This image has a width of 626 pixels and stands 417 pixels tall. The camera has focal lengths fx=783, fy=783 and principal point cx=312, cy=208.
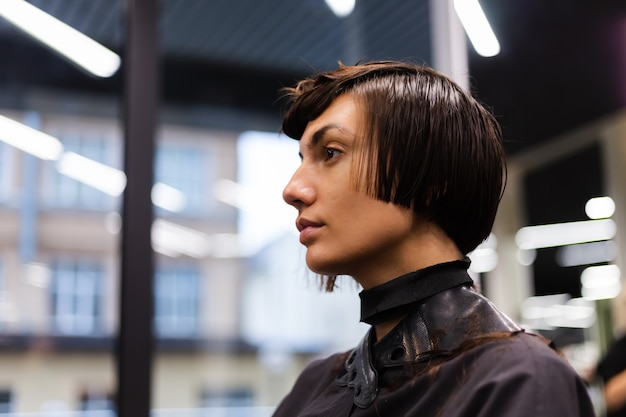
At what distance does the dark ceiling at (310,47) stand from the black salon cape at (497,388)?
1.64 meters

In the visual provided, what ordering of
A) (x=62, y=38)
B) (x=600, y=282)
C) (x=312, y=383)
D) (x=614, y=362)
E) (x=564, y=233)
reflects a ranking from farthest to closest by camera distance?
(x=564, y=233)
(x=600, y=282)
(x=614, y=362)
(x=62, y=38)
(x=312, y=383)

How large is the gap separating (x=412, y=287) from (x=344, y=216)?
0.12 meters

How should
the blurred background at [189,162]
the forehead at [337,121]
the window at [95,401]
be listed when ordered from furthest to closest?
1. the window at [95,401]
2. the blurred background at [189,162]
3. the forehead at [337,121]

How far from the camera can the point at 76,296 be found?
3086 millimetres

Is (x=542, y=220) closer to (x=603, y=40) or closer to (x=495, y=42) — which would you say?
(x=603, y=40)

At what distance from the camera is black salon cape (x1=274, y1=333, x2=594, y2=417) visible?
768 millimetres

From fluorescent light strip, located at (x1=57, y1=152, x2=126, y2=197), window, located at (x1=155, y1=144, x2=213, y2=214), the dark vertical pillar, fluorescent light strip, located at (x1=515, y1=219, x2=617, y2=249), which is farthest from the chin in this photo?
fluorescent light strip, located at (x1=515, y1=219, x2=617, y2=249)

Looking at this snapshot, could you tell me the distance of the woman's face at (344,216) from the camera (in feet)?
3.12

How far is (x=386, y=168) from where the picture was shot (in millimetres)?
937

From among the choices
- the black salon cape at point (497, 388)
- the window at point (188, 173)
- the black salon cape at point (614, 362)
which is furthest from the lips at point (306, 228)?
the window at point (188, 173)

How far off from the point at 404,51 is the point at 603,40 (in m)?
1.27

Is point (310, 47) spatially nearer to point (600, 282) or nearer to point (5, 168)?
point (5, 168)

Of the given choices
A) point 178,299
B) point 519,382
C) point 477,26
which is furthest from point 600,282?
point 519,382

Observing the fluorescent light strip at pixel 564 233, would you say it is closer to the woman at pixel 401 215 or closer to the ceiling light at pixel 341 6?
the ceiling light at pixel 341 6
